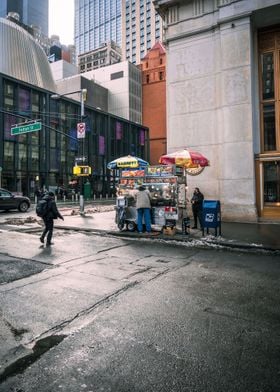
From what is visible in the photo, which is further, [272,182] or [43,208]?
[272,182]

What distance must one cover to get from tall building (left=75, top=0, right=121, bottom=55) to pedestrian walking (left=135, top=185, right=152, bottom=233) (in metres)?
182

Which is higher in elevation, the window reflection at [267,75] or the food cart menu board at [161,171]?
the window reflection at [267,75]

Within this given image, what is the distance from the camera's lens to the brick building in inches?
3199

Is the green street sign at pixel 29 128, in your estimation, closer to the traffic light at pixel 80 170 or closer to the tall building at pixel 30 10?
the traffic light at pixel 80 170

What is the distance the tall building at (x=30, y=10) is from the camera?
168 metres

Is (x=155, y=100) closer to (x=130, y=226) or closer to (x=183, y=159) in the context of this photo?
(x=183, y=159)

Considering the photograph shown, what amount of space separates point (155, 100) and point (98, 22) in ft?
444

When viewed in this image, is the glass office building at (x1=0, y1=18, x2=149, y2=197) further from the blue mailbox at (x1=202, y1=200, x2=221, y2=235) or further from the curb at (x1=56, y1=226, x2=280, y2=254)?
the blue mailbox at (x1=202, y1=200, x2=221, y2=235)

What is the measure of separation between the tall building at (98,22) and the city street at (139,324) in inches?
7359

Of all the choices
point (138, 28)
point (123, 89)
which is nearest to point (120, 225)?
point (123, 89)

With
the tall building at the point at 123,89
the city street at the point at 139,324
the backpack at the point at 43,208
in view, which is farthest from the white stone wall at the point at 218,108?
the tall building at the point at 123,89

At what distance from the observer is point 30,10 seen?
179 meters

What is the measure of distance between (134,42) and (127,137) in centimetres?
9217

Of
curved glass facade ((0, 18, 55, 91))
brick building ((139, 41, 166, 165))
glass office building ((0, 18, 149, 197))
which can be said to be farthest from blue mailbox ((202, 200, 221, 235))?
brick building ((139, 41, 166, 165))
